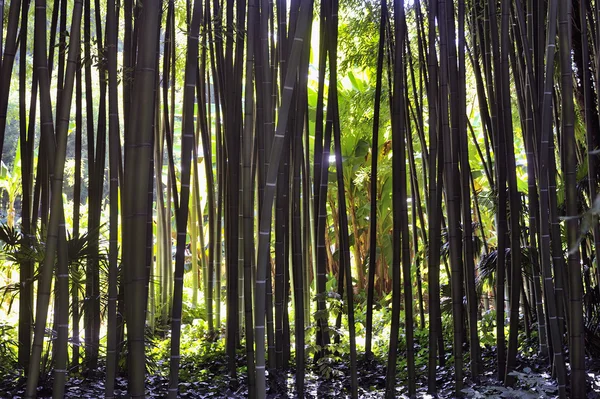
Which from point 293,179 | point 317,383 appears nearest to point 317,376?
point 317,383

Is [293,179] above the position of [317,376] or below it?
above

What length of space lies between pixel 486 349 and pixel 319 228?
169 centimetres

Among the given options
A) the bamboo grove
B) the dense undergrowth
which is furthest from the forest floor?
the bamboo grove

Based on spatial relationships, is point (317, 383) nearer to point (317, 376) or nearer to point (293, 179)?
point (317, 376)

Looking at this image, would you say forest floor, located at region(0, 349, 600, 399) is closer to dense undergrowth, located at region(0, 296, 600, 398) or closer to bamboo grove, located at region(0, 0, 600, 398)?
dense undergrowth, located at region(0, 296, 600, 398)

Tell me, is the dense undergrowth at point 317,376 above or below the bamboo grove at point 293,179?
below

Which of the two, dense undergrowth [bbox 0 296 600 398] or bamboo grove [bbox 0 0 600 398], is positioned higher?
bamboo grove [bbox 0 0 600 398]

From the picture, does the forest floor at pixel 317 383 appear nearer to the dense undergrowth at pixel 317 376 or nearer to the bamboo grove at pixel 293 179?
the dense undergrowth at pixel 317 376

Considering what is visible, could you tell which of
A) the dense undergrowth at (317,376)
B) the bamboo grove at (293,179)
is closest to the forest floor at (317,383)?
the dense undergrowth at (317,376)

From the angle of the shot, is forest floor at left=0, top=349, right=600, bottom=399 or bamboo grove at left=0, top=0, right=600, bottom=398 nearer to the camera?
bamboo grove at left=0, top=0, right=600, bottom=398

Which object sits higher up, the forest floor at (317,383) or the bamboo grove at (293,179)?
the bamboo grove at (293,179)

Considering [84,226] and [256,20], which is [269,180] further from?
[84,226]

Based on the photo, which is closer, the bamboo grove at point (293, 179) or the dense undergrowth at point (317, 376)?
the bamboo grove at point (293, 179)

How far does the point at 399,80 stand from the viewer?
3078 mm
